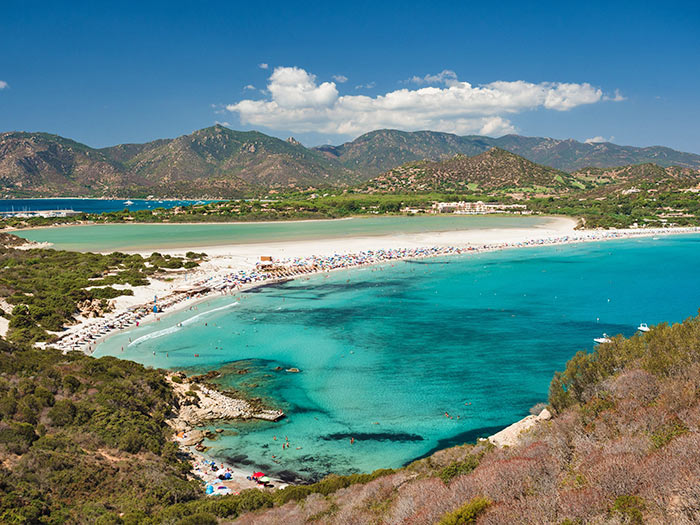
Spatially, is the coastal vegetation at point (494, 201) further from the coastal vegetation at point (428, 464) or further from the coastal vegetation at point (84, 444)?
the coastal vegetation at point (84, 444)

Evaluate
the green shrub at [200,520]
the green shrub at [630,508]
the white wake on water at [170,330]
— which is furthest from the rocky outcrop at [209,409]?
the green shrub at [630,508]

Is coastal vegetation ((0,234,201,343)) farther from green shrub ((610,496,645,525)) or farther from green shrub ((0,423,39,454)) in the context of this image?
green shrub ((610,496,645,525))

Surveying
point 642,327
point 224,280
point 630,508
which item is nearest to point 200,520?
point 630,508

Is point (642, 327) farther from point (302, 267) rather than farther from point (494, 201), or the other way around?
point (494, 201)

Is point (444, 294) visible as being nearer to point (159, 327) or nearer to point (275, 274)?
point (275, 274)

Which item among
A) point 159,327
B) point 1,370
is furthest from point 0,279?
point 1,370

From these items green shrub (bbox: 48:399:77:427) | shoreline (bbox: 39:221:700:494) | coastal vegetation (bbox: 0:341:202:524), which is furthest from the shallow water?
green shrub (bbox: 48:399:77:427)
